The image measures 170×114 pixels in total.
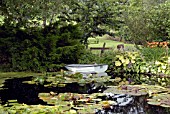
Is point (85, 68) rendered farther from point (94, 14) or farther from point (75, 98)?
point (75, 98)

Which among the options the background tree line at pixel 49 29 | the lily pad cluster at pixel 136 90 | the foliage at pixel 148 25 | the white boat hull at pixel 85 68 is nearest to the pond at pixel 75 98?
the lily pad cluster at pixel 136 90

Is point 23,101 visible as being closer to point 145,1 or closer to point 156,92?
point 156,92

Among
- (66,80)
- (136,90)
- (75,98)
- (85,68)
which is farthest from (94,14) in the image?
(75,98)

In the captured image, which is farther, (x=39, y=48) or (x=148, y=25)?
(x=148, y=25)

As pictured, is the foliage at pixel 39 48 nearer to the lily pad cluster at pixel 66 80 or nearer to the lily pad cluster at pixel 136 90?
the lily pad cluster at pixel 66 80

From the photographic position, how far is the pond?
6846mm

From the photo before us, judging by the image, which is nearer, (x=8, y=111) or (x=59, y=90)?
(x=8, y=111)

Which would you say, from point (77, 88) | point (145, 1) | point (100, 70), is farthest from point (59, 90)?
point (145, 1)

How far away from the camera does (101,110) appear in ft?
22.4

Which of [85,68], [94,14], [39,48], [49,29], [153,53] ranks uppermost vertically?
[94,14]

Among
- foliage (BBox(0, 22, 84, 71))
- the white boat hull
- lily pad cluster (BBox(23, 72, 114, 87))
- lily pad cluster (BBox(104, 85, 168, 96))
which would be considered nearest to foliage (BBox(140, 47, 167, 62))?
the white boat hull

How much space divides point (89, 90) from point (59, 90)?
856mm

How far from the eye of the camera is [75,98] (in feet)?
25.7

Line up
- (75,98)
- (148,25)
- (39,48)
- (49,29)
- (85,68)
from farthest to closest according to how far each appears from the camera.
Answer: (148,25)
(49,29)
(39,48)
(85,68)
(75,98)
